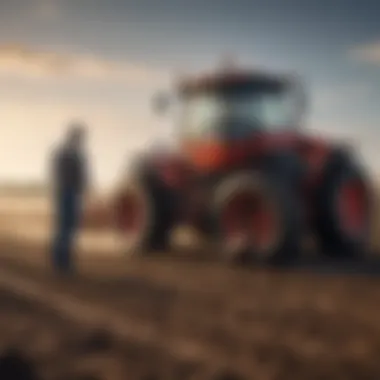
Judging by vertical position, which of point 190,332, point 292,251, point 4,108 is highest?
point 4,108

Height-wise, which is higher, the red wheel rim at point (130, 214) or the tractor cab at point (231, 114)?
the tractor cab at point (231, 114)

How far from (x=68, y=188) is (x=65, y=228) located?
0.30ft

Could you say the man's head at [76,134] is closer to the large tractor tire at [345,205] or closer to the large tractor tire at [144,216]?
the large tractor tire at [144,216]

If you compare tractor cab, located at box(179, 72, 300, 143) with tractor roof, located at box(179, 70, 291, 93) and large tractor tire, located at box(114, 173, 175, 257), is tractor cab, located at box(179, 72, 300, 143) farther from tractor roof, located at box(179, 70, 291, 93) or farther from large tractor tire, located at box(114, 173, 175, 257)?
large tractor tire, located at box(114, 173, 175, 257)

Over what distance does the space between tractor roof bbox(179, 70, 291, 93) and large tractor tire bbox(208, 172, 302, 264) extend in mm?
210

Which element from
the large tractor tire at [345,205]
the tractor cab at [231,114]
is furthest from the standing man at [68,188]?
the large tractor tire at [345,205]

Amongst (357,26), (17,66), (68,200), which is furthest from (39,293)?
(357,26)

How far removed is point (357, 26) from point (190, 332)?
77 cm

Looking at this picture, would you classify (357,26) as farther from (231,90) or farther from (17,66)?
(17,66)

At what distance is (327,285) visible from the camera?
6.09 feet

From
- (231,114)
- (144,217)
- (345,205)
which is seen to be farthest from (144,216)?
(345,205)

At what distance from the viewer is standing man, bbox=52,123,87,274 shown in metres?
1.87

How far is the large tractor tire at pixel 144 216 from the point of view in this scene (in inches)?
75.1

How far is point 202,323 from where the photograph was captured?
1839 millimetres
